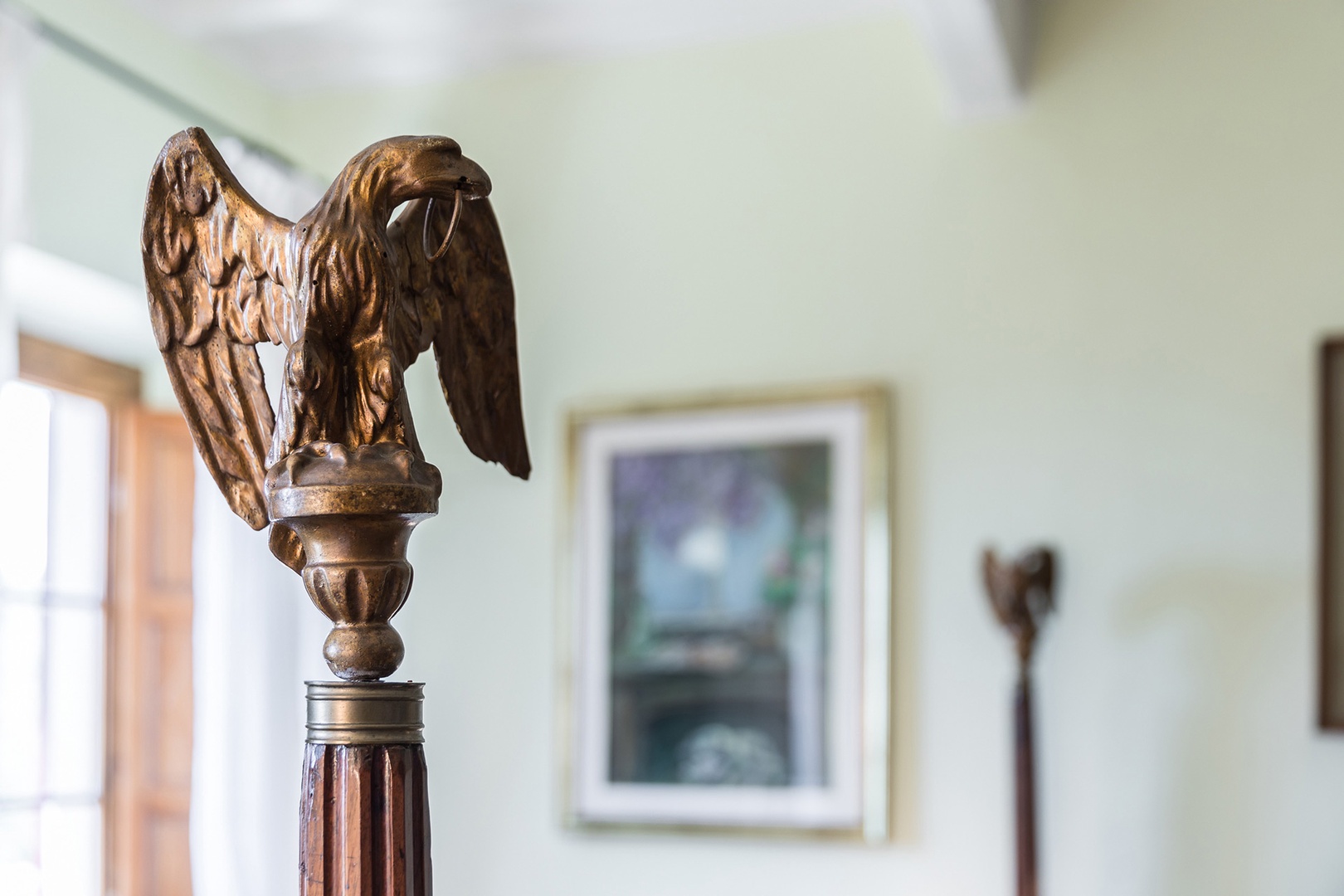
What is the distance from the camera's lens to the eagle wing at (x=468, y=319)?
0.93m

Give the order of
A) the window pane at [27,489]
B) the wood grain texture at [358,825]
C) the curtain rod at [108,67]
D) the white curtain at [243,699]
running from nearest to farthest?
the wood grain texture at [358,825] < the curtain rod at [108,67] < the white curtain at [243,699] < the window pane at [27,489]

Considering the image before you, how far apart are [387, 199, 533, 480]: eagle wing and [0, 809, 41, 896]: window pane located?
7.32 ft

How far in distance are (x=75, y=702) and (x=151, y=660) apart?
0.19 metres

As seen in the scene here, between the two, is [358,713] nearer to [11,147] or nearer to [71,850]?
[11,147]

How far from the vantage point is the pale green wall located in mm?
2648

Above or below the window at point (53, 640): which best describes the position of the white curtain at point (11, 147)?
above

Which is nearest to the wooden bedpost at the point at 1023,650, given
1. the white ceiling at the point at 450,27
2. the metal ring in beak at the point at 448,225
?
the white ceiling at the point at 450,27

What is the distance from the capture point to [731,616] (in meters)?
2.99

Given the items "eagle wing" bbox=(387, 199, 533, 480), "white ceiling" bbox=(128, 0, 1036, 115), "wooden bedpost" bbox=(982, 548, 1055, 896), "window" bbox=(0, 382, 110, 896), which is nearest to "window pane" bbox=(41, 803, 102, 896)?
"window" bbox=(0, 382, 110, 896)

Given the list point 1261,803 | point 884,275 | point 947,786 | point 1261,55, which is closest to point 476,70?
point 884,275

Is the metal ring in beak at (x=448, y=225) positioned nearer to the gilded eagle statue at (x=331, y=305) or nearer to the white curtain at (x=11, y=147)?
the gilded eagle statue at (x=331, y=305)

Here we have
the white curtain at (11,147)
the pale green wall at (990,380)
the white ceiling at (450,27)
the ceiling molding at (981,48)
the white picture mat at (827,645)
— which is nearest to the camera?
the white curtain at (11,147)

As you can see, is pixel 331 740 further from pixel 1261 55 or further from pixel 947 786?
pixel 1261 55

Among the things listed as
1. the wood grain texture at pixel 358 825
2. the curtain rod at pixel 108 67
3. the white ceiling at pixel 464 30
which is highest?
the white ceiling at pixel 464 30
